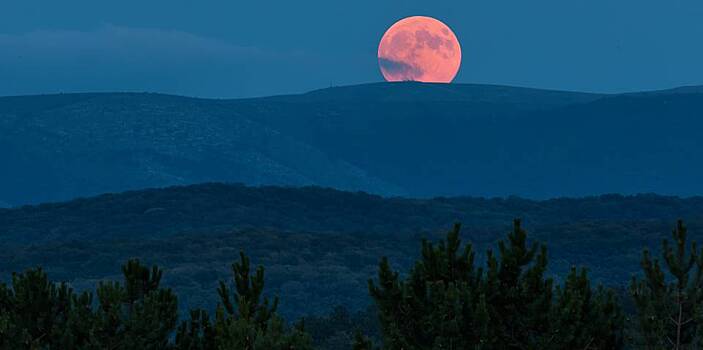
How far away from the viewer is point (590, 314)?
21.8 m

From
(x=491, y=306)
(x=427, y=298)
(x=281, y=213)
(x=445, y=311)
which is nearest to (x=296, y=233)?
(x=281, y=213)

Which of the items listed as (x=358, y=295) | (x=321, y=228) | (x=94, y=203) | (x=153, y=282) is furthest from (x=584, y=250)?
(x=153, y=282)

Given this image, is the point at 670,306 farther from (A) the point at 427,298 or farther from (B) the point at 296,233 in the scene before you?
(B) the point at 296,233

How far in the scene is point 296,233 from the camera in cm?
13050

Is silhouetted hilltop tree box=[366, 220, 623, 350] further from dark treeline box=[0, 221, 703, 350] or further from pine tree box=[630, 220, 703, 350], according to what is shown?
pine tree box=[630, 220, 703, 350]

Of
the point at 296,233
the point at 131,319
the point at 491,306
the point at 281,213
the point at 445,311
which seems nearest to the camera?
the point at 445,311

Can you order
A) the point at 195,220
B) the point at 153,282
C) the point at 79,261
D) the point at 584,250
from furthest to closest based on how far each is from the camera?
the point at 195,220 < the point at 584,250 < the point at 79,261 < the point at 153,282

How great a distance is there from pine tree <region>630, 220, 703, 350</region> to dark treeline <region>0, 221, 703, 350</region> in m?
0.02

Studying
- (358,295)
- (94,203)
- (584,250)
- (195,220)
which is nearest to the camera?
(358,295)

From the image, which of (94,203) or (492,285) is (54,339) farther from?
(94,203)

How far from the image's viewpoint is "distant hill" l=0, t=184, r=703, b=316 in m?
105

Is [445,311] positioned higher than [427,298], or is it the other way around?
[427,298]

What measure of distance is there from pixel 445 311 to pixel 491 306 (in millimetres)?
1220

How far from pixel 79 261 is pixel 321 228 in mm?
48992
